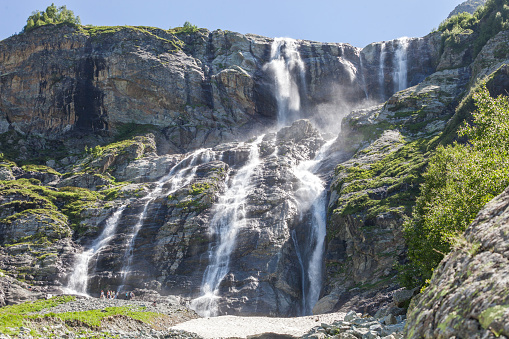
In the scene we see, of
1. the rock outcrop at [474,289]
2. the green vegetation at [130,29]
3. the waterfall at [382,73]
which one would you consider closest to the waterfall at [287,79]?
the waterfall at [382,73]

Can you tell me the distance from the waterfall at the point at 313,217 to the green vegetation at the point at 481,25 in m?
31.6

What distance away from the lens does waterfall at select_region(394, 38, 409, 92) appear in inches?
3219

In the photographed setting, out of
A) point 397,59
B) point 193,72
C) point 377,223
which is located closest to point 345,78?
point 397,59

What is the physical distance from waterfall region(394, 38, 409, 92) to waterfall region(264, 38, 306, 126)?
18624mm

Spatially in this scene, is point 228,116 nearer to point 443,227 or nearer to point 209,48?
point 209,48

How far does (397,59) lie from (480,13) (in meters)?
16.3

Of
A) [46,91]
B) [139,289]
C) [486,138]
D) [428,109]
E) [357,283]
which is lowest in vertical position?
[139,289]

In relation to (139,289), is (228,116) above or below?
above

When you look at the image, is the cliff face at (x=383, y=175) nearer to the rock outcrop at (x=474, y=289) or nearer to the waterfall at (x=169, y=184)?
the rock outcrop at (x=474, y=289)

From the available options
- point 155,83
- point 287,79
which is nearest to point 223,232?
point 155,83

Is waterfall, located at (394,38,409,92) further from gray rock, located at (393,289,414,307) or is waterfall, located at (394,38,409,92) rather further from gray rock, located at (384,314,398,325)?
gray rock, located at (384,314,398,325)

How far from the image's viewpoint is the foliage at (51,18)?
85125 millimetres

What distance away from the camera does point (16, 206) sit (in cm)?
5203

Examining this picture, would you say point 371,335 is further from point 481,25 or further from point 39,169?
point 481,25
